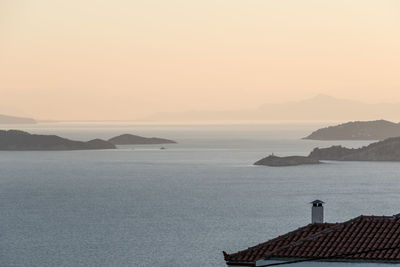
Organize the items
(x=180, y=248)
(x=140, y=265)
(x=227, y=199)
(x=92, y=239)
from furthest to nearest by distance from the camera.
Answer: (x=227, y=199), (x=92, y=239), (x=180, y=248), (x=140, y=265)

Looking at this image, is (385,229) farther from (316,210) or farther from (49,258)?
(49,258)

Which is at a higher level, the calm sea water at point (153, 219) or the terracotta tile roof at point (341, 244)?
the terracotta tile roof at point (341, 244)

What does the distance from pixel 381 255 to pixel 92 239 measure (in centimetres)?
9161

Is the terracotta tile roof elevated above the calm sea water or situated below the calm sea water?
above

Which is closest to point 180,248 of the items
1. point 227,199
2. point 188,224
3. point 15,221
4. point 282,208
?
point 188,224

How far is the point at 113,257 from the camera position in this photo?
100000 millimetres

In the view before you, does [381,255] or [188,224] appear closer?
[381,255]

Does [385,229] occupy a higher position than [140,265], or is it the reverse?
[385,229]

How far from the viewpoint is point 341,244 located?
84.6 ft

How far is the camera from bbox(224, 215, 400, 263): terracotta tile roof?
82.0ft

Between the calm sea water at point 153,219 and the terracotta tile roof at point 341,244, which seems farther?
the calm sea water at point 153,219

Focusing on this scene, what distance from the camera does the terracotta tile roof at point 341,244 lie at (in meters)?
25.0

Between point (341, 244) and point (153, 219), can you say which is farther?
point (153, 219)

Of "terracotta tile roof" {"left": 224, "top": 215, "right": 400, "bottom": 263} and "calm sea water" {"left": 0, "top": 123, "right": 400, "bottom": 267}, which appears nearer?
"terracotta tile roof" {"left": 224, "top": 215, "right": 400, "bottom": 263}
